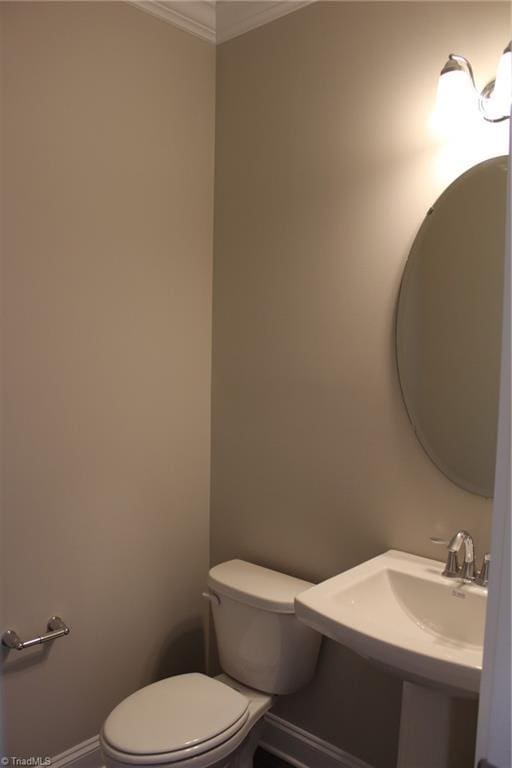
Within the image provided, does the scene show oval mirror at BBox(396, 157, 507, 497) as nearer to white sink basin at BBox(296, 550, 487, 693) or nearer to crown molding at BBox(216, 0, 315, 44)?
white sink basin at BBox(296, 550, 487, 693)

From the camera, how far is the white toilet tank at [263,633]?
1846mm

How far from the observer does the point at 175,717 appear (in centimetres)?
164

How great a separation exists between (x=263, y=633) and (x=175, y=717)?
1.18 feet

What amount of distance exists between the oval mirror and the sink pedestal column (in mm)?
518

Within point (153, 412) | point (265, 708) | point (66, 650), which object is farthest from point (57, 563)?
point (265, 708)

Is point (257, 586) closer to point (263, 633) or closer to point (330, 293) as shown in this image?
point (263, 633)

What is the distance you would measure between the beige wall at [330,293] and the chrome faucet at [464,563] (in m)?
0.08

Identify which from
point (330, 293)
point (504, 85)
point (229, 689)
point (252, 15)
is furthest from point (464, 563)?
point (252, 15)

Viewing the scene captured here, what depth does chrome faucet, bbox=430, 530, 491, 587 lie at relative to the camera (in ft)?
5.05

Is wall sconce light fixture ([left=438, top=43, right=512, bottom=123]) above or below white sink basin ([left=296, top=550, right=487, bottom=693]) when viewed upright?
above

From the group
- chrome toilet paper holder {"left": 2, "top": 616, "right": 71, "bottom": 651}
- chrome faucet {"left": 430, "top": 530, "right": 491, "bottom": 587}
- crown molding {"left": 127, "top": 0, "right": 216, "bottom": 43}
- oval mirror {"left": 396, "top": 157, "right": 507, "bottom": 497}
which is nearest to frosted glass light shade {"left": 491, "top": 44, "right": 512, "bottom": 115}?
oval mirror {"left": 396, "top": 157, "right": 507, "bottom": 497}

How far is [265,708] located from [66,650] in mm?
651

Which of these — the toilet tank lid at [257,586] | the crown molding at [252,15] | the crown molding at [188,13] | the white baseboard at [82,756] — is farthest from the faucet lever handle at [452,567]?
the crown molding at [188,13]

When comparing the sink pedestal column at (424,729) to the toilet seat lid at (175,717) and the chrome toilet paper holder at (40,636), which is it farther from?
the chrome toilet paper holder at (40,636)
